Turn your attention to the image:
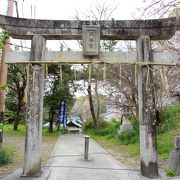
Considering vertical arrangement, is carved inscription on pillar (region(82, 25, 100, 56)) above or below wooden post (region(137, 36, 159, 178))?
above

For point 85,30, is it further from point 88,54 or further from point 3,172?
point 3,172

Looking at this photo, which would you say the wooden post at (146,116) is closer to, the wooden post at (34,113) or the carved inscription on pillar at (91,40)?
the carved inscription on pillar at (91,40)

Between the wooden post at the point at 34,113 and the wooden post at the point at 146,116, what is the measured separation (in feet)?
10.7

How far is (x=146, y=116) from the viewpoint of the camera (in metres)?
9.05

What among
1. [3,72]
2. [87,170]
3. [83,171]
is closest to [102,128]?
[3,72]

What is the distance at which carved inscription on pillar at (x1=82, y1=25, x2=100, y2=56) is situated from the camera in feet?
30.7

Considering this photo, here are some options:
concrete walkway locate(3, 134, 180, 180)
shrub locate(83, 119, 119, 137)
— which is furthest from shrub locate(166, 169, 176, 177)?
shrub locate(83, 119, 119, 137)

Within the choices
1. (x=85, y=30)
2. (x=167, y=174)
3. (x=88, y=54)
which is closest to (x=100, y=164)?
(x=167, y=174)

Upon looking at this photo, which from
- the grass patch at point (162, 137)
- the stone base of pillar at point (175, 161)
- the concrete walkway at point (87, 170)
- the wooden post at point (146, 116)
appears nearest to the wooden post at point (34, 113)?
the concrete walkway at point (87, 170)

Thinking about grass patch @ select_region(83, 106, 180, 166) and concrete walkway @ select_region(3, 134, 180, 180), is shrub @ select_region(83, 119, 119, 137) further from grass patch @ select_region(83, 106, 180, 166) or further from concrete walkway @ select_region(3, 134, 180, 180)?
concrete walkway @ select_region(3, 134, 180, 180)

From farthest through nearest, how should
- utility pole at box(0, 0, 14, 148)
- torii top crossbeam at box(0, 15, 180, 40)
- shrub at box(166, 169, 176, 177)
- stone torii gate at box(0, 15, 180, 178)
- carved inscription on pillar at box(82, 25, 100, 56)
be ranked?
utility pole at box(0, 0, 14, 148), torii top crossbeam at box(0, 15, 180, 40), carved inscription on pillar at box(82, 25, 100, 56), stone torii gate at box(0, 15, 180, 178), shrub at box(166, 169, 176, 177)

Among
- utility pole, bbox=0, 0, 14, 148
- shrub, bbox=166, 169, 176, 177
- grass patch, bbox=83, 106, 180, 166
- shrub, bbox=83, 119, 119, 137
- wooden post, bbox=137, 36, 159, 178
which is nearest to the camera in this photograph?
wooden post, bbox=137, 36, 159, 178

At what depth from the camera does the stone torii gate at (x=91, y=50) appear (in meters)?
9.15

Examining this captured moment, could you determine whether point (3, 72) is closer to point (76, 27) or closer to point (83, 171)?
point (76, 27)
